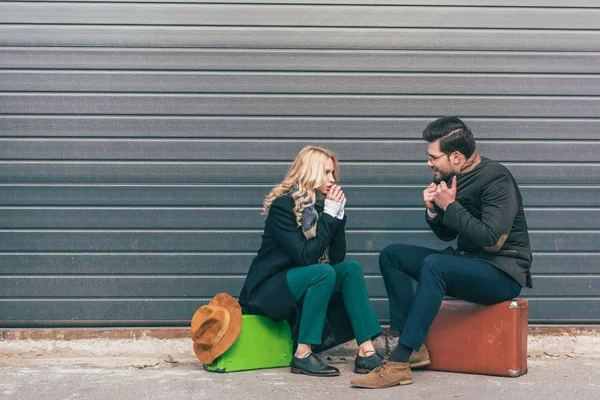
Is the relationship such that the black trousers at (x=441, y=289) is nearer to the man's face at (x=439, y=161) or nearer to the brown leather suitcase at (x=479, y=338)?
the brown leather suitcase at (x=479, y=338)

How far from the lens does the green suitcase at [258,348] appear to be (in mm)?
4949

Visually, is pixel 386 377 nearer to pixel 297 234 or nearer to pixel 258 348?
pixel 258 348

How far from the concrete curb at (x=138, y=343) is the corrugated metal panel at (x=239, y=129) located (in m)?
0.09

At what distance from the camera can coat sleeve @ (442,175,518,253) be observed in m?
4.59

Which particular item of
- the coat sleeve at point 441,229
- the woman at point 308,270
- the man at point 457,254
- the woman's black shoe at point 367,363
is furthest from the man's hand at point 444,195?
the woman's black shoe at point 367,363

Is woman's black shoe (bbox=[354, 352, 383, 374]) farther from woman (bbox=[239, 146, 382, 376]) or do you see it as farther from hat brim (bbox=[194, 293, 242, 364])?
hat brim (bbox=[194, 293, 242, 364])

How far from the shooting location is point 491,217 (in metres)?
4.62

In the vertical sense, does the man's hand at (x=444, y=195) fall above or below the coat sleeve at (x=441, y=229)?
above

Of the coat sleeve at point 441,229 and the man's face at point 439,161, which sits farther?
the coat sleeve at point 441,229

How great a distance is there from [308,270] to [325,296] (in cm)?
19

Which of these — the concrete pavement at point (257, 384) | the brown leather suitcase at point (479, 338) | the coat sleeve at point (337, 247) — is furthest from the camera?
the coat sleeve at point (337, 247)

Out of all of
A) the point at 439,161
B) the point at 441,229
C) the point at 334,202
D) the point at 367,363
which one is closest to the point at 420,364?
the point at 367,363

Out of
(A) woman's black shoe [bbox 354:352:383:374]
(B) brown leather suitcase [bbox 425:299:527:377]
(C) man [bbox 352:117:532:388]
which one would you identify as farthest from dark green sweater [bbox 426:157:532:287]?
(A) woman's black shoe [bbox 354:352:383:374]

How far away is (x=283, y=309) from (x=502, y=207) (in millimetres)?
1429
